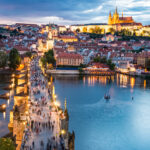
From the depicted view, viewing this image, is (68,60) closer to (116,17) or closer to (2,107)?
(2,107)

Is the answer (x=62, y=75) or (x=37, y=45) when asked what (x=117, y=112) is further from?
(x=37, y=45)

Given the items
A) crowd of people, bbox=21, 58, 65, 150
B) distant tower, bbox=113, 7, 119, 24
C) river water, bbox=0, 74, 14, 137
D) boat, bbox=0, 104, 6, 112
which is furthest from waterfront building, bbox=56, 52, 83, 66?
distant tower, bbox=113, 7, 119, 24

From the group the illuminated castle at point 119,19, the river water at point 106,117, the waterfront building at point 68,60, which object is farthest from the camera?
the illuminated castle at point 119,19

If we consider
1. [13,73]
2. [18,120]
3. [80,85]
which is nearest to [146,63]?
[80,85]

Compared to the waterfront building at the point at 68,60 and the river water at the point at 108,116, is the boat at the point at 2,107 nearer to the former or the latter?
the river water at the point at 108,116

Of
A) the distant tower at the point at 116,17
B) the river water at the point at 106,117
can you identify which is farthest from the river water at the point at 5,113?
the distant tower at the point at 116,17

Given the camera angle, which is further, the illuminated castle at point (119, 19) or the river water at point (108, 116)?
the illuminated castle at point (119, 19)

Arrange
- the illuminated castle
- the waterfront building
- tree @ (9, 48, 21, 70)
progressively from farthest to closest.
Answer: the illuminated castle → the waterfront building → tree @ (9, 48, 21, 70)

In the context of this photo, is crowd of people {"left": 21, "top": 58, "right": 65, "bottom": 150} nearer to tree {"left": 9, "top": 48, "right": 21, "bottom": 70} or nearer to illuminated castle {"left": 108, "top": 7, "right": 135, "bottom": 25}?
tree {"left": 9, "top": 48, "right": 21, "bottom": 70}
